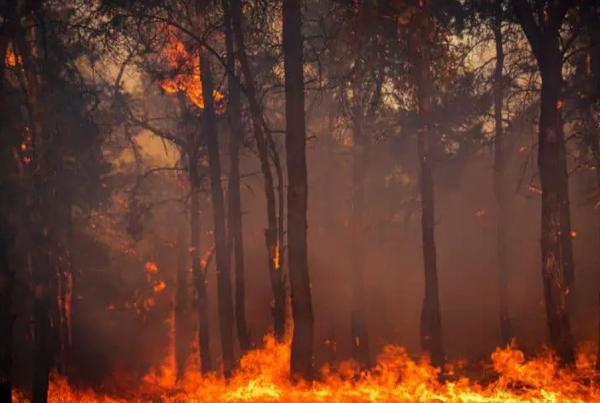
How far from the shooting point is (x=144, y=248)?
3625 cm

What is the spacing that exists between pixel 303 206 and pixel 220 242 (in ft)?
22.6

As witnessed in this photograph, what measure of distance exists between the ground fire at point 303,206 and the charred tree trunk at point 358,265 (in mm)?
78

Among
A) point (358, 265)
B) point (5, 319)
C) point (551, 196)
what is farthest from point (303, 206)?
point (358, 265)

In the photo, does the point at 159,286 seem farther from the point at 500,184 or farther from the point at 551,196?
the point at 551,196

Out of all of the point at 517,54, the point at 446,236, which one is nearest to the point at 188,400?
the point at 517,54

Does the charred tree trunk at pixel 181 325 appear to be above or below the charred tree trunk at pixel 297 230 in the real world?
below

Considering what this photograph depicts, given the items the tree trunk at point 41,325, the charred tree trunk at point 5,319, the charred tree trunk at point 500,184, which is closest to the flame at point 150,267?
the charred tree trunk at point 500,184

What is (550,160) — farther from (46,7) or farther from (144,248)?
(144,248)

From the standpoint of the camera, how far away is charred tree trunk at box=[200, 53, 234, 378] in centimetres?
1681

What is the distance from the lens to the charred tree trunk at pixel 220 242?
16.8m

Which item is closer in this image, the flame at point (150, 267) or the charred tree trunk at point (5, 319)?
the charred tree trunk at point (5, 319)

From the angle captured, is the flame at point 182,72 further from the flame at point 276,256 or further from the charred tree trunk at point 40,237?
the flame at point 276,256

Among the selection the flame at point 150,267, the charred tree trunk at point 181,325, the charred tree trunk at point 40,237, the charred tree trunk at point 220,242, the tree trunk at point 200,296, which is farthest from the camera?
the flame at point 150,267

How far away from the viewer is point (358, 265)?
23.0 m
